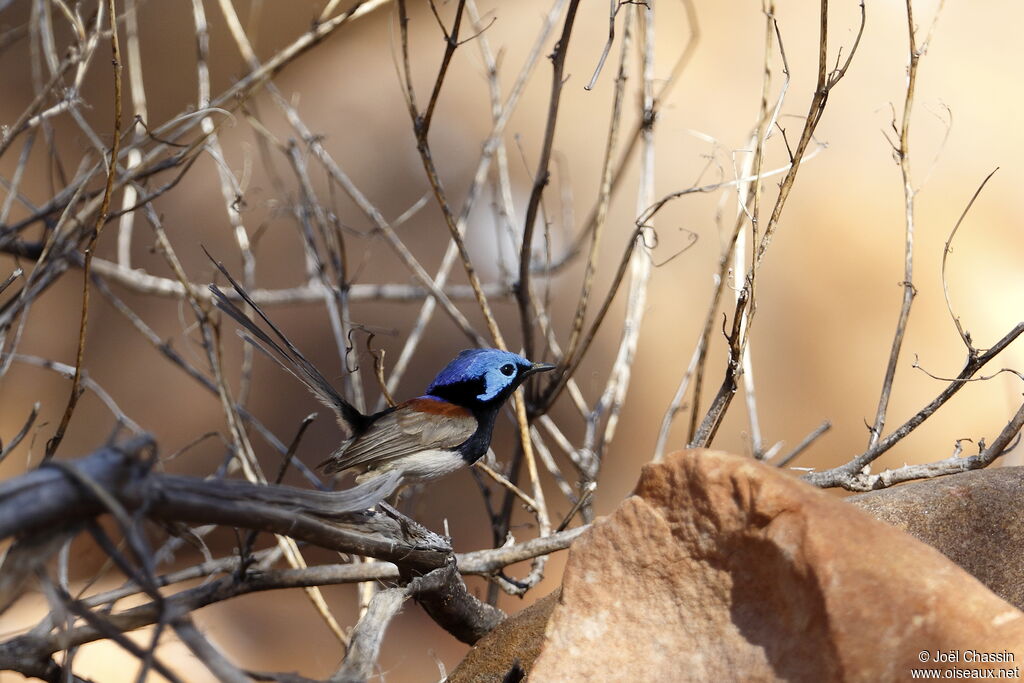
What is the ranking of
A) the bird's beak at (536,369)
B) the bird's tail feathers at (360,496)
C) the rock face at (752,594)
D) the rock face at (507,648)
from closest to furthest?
the rock face at (752,594) < the bird's tail feathers at (360,496) < the rock face at (507,648) < the bird's beak at (536,369)

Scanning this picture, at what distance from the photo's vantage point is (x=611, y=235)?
514 centimetres

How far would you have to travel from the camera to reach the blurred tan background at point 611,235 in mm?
4727

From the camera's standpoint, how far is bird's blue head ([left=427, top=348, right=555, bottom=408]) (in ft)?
10.7

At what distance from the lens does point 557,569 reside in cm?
462

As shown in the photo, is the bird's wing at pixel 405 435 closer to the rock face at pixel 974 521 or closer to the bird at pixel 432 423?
the bird at pixel 432 423

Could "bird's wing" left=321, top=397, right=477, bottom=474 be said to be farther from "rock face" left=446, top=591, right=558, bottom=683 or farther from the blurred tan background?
the blurred tan background

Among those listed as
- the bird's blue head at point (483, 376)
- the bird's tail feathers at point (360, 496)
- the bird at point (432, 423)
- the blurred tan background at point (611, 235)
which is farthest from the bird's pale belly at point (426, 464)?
the bird's tail feathers at point (360, 496)

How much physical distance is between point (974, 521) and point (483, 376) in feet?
5.81

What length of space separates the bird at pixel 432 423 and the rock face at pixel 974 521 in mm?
1340

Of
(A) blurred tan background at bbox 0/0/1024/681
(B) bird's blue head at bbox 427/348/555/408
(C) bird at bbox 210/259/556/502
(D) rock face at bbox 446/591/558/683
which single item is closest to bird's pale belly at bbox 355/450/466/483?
(C) bird at bbox 210/259/556/502

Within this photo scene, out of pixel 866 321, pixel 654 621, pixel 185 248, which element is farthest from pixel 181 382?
pixel 654 621

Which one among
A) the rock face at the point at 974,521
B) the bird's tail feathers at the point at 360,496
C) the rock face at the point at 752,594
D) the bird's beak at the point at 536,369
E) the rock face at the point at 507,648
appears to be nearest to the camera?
the rock face at the point at 752,594

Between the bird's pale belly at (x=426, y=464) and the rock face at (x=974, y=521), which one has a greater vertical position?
the bird's pale belly at (x=426, y=464)

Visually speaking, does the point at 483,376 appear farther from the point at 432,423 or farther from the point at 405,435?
the point at 405,435
